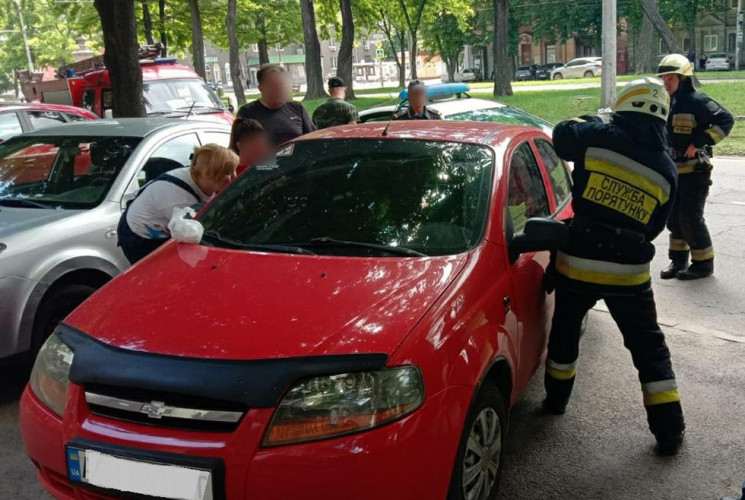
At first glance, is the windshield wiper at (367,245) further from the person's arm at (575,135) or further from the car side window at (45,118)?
the car side window at (45,118)

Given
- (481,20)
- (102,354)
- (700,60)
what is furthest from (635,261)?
(481,20)

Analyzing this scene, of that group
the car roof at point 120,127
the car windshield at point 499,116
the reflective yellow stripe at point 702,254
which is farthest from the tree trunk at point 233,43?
the reflective yellow stripe at point 702,254

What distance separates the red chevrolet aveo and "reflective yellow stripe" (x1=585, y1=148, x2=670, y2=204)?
0.45 metres

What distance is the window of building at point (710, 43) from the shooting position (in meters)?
53.8

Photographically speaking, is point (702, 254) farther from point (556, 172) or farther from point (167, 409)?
point (167, 409)

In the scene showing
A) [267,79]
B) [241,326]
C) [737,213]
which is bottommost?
[737,213]

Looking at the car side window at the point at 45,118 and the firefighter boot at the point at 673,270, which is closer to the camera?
the firefighter boot at the point at 673,270

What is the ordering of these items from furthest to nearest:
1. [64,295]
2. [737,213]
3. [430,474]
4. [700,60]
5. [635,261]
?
1. [700,60]
2. [737,213]
3. [64,295]
4. [635,261]
5. [430,474]

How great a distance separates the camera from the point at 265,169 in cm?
400

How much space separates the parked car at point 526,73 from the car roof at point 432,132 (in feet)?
185

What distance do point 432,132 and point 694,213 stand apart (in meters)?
3.31

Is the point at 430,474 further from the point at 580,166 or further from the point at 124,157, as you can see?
the point at 124,157

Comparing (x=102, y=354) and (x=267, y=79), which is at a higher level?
(x=267, y=79)

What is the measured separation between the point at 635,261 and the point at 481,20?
6101 cm
